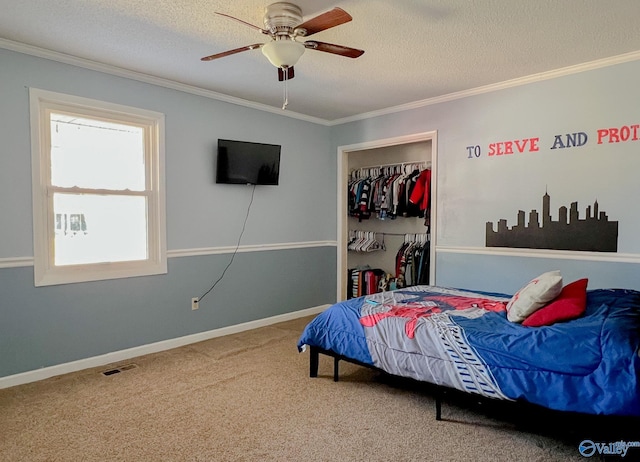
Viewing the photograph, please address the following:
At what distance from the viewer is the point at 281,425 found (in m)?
2.38

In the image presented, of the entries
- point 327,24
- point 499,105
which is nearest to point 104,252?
point 327,24

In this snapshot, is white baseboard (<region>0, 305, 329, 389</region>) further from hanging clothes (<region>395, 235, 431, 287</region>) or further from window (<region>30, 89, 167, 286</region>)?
hanging clothes (<region>395, 235, 431, 287</region>)

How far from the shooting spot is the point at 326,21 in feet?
6.86

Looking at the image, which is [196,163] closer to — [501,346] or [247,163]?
[247,163]

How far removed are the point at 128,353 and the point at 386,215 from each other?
10.2ft

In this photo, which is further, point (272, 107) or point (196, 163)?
point (272, 107)

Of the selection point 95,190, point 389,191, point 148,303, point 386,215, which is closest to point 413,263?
point 386,215

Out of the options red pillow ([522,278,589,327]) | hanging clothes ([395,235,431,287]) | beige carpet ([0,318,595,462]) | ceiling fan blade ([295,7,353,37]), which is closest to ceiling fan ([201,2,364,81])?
ceiling fan blade ([295,7,353,37])

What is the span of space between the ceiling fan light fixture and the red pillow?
6.69 feet

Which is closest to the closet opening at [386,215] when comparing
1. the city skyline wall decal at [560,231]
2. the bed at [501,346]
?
the city skyline wall decal at [560,231]

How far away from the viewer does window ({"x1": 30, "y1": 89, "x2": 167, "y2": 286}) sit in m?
3.06

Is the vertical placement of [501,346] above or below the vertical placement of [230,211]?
below

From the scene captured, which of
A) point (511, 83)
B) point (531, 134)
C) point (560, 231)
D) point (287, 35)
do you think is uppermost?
point (511, 83)

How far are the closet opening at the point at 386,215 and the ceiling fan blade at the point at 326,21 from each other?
7.62ft
